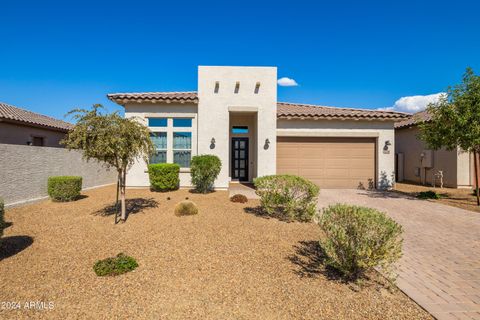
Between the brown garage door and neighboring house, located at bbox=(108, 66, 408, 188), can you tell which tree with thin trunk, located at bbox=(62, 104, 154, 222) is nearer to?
neighboring house, located at bbox=(108, 66, 408, 188)

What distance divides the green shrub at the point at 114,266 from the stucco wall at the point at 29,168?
236 inches

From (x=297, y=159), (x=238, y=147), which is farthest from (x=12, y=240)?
(x=297, y=159)

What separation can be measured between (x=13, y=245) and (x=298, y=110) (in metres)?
12.7

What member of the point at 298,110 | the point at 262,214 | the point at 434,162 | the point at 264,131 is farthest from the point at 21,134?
the point at 434,162

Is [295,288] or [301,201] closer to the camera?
[295,288]

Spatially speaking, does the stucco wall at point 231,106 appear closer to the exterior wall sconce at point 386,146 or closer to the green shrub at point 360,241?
the exterior wall sconce at point 386,146

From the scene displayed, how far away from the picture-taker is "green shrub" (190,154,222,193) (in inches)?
409

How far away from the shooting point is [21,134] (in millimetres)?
12945

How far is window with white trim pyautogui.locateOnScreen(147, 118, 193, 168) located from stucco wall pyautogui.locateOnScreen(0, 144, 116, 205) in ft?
10.5

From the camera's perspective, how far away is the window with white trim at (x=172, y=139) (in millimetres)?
11609

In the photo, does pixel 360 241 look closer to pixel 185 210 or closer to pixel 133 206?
pixel 185 210

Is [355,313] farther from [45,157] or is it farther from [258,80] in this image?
[45,157]

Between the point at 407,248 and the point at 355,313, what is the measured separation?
2.99m

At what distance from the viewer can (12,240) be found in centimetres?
502
